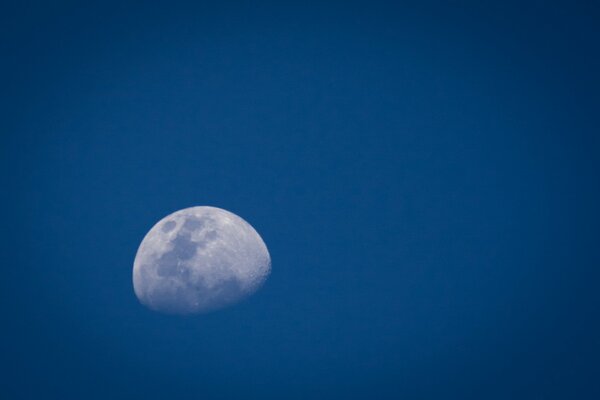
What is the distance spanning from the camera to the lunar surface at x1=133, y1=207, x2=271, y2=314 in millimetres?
17297

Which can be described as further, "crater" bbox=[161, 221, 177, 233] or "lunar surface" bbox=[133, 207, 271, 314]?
"crater" bbox=[161, 221, 177, 233]

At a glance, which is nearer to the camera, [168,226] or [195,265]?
[195,265]

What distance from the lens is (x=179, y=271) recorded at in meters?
17.3

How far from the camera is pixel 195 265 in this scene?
1736 centimetres

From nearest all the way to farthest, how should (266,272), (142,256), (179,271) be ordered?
(179,271)
(142,256)
(266,272)

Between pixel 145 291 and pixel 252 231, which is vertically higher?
pixel 252 231

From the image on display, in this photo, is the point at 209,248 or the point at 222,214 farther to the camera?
the point at 222,214

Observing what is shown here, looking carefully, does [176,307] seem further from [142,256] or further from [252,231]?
[252,231]

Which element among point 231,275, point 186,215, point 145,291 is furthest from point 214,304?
point 186,215

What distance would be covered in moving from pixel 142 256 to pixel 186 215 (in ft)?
7.93

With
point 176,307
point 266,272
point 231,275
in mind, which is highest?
point 266,272

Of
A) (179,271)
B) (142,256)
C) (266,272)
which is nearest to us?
(179,271)

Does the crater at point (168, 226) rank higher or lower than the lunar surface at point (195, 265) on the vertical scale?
higher

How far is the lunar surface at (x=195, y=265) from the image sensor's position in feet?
56.7
